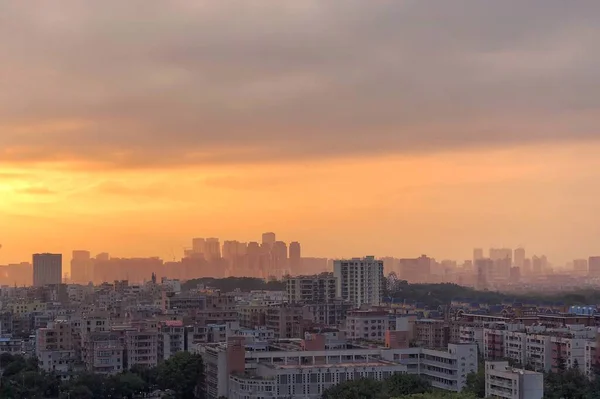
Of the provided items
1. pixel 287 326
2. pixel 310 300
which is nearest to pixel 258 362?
pixel 287 326

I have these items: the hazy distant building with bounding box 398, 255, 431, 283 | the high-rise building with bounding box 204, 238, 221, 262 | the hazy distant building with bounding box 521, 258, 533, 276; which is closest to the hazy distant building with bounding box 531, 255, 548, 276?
the hazy distant building with bounding box 521, 258, 533, 276

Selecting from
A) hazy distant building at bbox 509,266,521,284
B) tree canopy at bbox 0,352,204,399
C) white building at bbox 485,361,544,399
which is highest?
hazy distant building at bbox 509,266,521,284

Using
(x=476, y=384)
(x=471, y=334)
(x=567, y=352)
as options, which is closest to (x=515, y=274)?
(x=471, y=334)

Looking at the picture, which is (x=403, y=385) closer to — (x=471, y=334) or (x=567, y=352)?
(x=567, y=352)

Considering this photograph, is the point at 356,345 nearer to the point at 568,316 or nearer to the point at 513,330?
the point at 513,330

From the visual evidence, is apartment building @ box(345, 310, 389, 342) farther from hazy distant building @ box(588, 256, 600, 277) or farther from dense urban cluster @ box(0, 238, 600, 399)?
hazy distant building @ box(588, 256, 600, 277)
